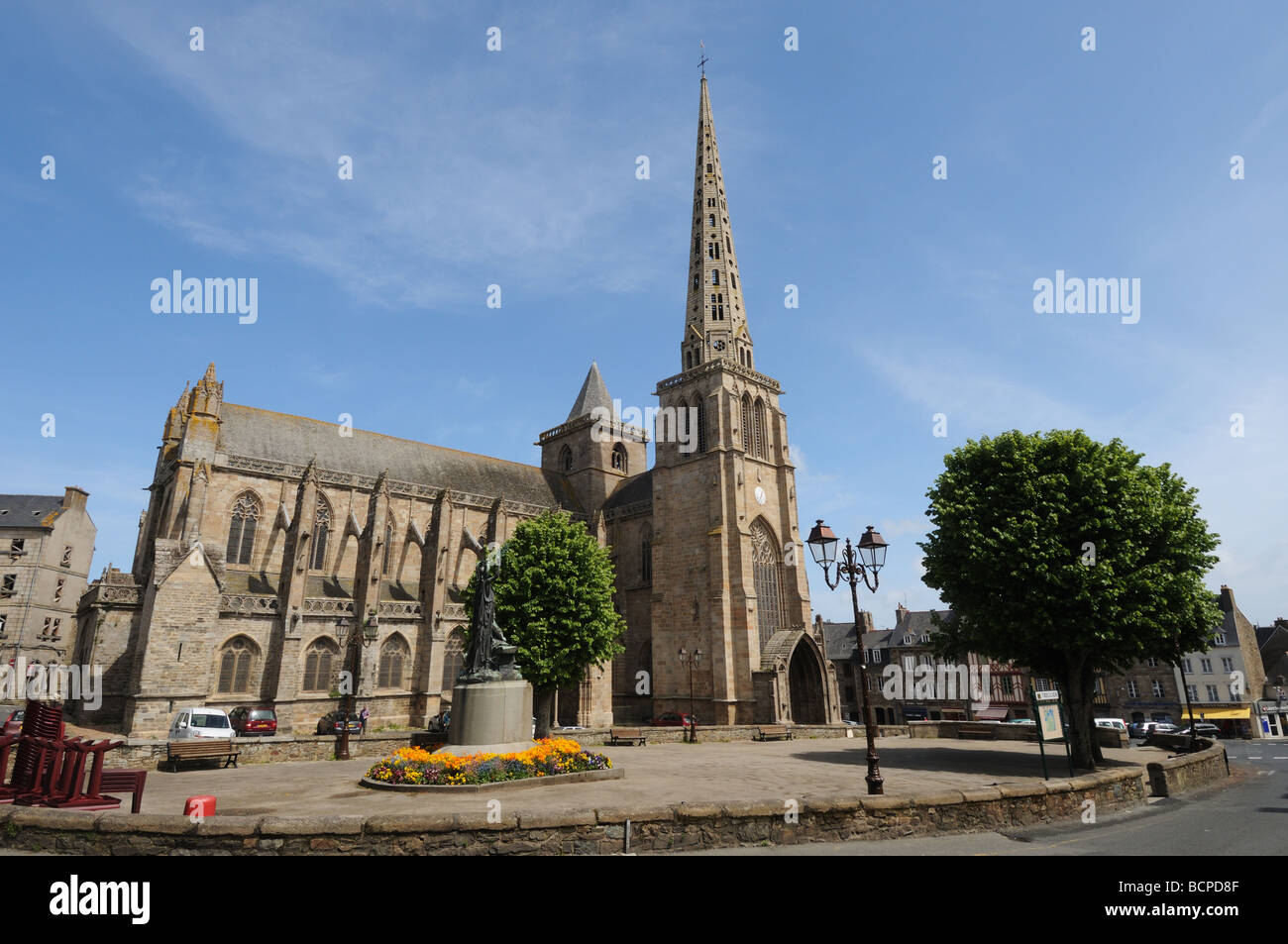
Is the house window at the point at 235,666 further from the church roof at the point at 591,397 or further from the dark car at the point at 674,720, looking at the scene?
the church roof at the point at 591,397

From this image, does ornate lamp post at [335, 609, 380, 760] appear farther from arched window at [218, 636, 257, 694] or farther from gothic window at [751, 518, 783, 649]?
gothic window at [751, 518, 783, 649]

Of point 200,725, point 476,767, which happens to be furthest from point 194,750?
point 476,767

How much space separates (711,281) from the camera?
4669 cm

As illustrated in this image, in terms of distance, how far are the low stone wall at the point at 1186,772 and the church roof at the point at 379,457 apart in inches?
1515

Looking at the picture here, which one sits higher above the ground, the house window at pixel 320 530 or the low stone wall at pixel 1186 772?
the house window at pixel 320 530

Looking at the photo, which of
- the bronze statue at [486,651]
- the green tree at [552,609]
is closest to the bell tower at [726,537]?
the green tree at [552,609]

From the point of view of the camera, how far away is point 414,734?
22.8 meters

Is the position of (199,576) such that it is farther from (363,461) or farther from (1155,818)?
(1155,818)

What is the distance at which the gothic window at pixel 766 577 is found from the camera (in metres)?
39.7

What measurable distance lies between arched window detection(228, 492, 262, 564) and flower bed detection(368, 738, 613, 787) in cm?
2731

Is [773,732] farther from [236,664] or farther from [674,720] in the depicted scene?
[236,664]

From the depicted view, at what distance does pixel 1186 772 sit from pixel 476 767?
17.3 meters
